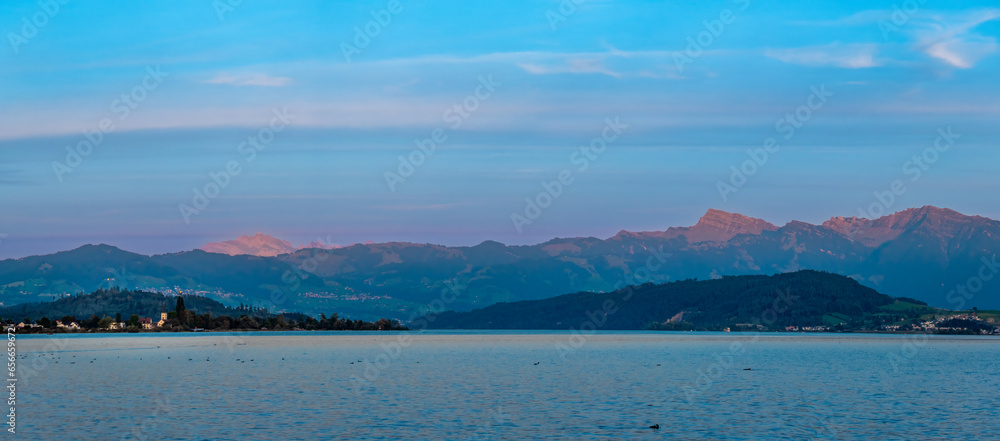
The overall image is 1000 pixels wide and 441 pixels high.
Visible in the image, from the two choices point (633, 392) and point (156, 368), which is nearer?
point (633, 392)

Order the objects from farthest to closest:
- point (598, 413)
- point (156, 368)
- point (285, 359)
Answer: point (285, 359) < point (156, 368) < point (598, 413)

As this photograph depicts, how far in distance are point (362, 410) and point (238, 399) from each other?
50.6ft

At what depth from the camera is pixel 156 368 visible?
438 ft

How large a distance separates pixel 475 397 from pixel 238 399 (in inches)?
820

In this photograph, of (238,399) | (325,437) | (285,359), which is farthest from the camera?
(285,359)

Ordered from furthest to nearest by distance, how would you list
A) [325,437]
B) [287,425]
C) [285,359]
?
1. [285,359]
2. [287,425]
3. [325,437]

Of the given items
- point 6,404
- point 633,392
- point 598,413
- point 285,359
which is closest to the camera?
point 598,413

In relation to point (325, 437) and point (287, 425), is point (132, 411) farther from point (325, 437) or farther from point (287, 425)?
point (325, 437)

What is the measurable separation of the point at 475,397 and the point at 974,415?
40.7 meters

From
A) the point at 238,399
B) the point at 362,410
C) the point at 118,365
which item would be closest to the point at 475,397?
the point at 362,410

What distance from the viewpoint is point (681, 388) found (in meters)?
97.3

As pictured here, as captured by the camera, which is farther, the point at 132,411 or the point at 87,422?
the point at 132,411

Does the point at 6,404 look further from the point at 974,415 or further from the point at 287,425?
the point at 974,415

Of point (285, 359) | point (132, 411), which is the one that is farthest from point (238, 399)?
point (285, 359)
